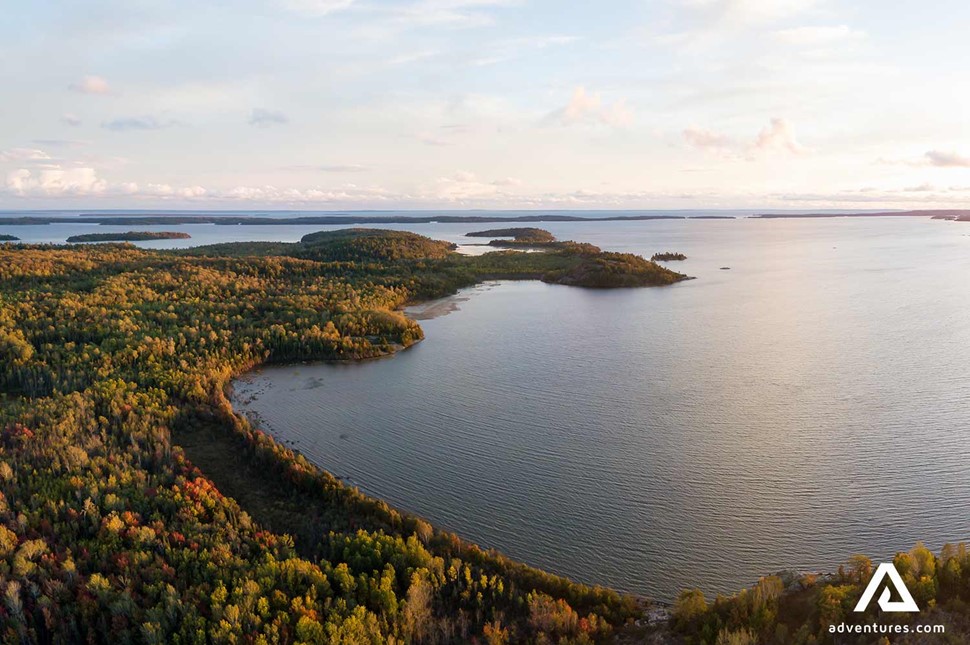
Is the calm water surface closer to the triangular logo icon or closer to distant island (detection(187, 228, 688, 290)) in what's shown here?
the triangular logo icon

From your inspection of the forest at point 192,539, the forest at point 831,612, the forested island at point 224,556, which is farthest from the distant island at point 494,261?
the forest at point 831,612

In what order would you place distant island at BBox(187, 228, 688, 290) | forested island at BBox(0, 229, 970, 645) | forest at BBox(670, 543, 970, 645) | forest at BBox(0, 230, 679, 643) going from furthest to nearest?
distant island at BBox(187, 228, 688, 290) → forest at BBox(0, 230, 679, 643) → forested island at BBox(0, 229, 970, 645) → forest at BBox(670, 543, 970, 645)

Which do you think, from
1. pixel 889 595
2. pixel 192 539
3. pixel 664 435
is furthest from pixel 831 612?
pixel 192 539

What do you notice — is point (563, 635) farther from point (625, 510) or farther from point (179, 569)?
point (179, 569)

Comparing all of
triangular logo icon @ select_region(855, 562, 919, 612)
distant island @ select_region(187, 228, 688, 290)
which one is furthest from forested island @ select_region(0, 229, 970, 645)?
distant island @ select_region(187, 228, 688, 290)

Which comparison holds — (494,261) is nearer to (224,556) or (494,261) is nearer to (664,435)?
(664,435)

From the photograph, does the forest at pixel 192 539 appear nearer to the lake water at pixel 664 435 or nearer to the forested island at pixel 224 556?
the forested island at pixel 224 556

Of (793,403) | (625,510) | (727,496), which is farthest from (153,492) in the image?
(793,403)
